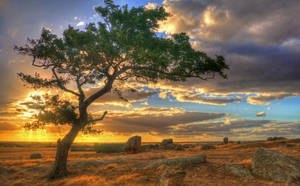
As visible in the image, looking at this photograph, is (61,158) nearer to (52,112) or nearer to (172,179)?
(52,112)

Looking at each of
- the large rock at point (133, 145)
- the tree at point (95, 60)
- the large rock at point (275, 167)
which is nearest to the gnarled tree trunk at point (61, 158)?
the tree at point (95, 60)

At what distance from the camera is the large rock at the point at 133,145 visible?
30855mm

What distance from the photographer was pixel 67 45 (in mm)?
14930

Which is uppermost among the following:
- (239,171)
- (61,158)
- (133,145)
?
(61,158)

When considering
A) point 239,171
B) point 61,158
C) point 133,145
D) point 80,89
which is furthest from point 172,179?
point 133,145

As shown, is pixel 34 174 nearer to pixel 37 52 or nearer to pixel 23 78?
pixel 23 78

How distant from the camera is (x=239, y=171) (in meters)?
10.6

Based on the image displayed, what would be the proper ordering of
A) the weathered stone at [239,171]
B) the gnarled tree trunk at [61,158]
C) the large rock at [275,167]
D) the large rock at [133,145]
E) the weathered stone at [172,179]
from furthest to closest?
the large rock at [133,145] → the gnarled tree trunk at [61,158] → the weathered stone at [239,171] → the large rock at [275,167] → the weathered stone at [172,179]

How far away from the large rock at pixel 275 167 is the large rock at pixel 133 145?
21846 mm

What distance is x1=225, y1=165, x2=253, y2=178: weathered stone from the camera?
10.3 meters

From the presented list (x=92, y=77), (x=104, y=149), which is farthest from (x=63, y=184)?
(x=104, y=149)

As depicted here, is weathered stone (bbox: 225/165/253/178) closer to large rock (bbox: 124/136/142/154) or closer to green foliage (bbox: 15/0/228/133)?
green foliage (bbox: 15/0/228/133)

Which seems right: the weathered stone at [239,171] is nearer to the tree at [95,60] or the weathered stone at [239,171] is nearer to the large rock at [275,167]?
the large rock at [275,167]

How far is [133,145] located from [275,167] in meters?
23.0
